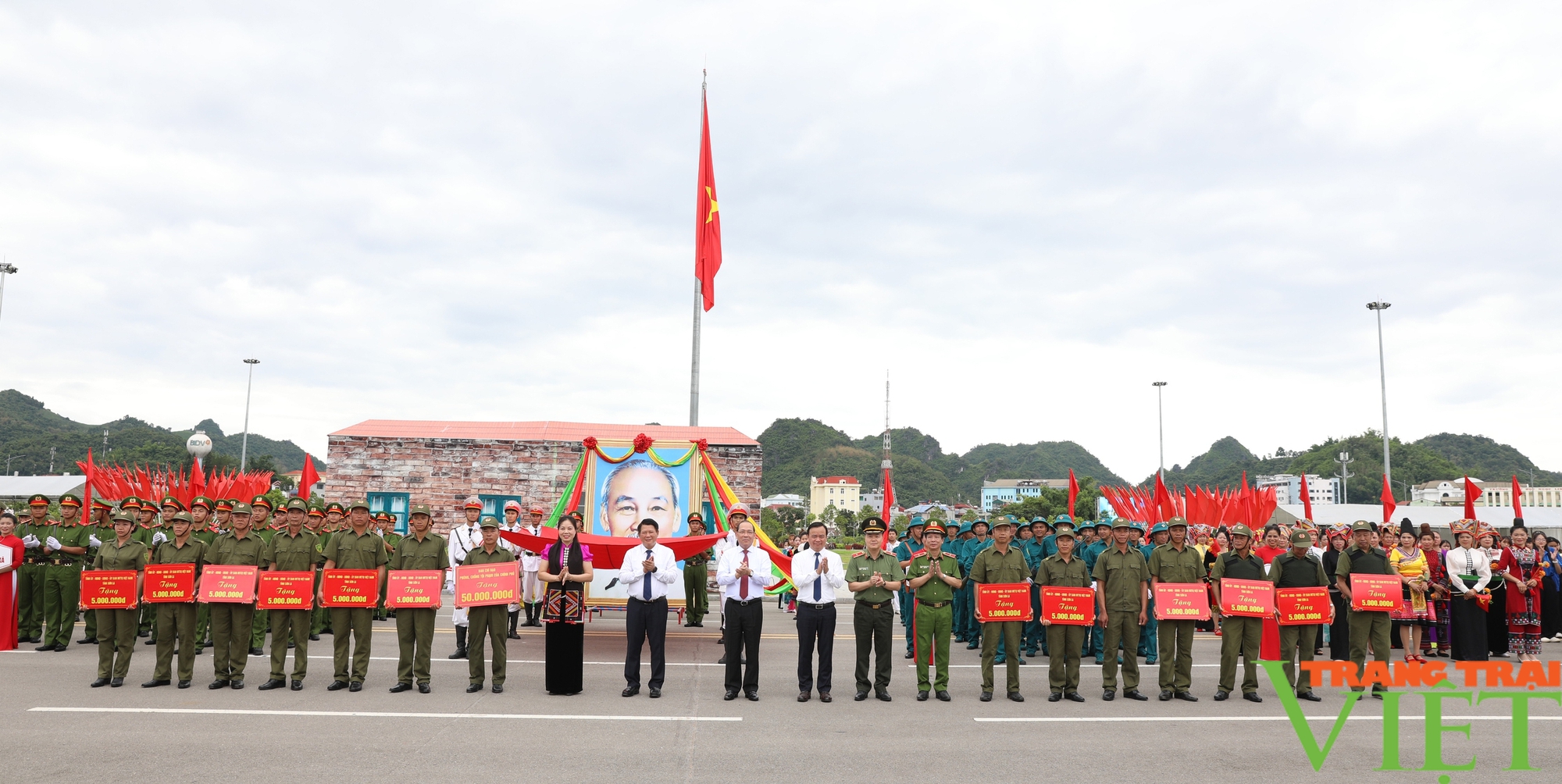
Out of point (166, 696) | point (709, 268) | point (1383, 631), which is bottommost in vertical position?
point (166, 696)

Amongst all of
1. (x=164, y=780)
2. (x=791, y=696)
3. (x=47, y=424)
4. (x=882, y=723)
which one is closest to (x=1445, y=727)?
(x=882, y=723)

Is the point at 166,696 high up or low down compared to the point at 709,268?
down

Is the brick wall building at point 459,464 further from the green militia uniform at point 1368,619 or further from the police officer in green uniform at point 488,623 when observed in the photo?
the green militia uniform at point 1368,619

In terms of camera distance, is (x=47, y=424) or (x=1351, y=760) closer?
(x=1351, y=760)

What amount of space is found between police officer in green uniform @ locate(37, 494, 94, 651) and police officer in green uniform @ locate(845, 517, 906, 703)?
31.8 feet

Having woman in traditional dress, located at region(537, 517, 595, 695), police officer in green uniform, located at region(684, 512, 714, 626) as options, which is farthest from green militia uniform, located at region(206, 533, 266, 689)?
police officer in green uniform, located at region(684, 512, 714, 626)

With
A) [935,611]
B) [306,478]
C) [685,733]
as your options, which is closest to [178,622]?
[685,733]

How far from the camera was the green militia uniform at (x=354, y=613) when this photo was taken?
9.05m

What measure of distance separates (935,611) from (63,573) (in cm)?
1093

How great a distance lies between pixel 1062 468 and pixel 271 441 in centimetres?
14160

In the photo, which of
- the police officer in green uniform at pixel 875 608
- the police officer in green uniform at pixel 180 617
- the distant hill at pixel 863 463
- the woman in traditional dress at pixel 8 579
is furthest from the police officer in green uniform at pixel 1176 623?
the distant hill at pixel 863 463

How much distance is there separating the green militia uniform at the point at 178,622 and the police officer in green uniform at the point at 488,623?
264 cm

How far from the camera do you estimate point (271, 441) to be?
421 ft

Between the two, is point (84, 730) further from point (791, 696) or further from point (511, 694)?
point (791, 696)
